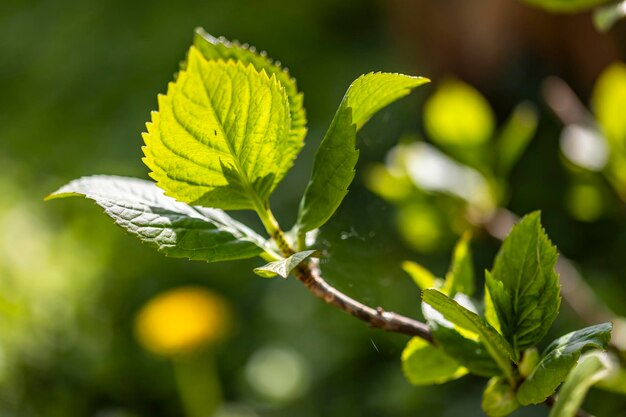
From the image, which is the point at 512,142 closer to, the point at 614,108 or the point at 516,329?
the point at 614,108

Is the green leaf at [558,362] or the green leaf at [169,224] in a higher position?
the green leaf at [169,224]

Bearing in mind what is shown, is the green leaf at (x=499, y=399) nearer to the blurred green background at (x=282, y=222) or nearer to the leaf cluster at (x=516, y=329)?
the leaf cluster at (x=516, y=329)

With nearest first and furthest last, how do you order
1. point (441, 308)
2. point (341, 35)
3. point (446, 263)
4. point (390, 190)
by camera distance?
point (441, 308) → point (390, 190) → point (446, 263) → point (341, 35)

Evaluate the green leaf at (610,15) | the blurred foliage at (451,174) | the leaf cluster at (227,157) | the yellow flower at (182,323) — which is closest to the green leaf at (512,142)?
the blurred foliage at (451,174)

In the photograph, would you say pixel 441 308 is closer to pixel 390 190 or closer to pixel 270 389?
pixel 390 190

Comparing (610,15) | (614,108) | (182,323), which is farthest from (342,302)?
(182,323)

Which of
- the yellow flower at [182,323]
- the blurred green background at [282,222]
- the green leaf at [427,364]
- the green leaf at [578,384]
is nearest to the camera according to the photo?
the green leaf at [578,384]

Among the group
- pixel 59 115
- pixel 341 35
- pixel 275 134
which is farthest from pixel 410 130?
pixel 275 134
